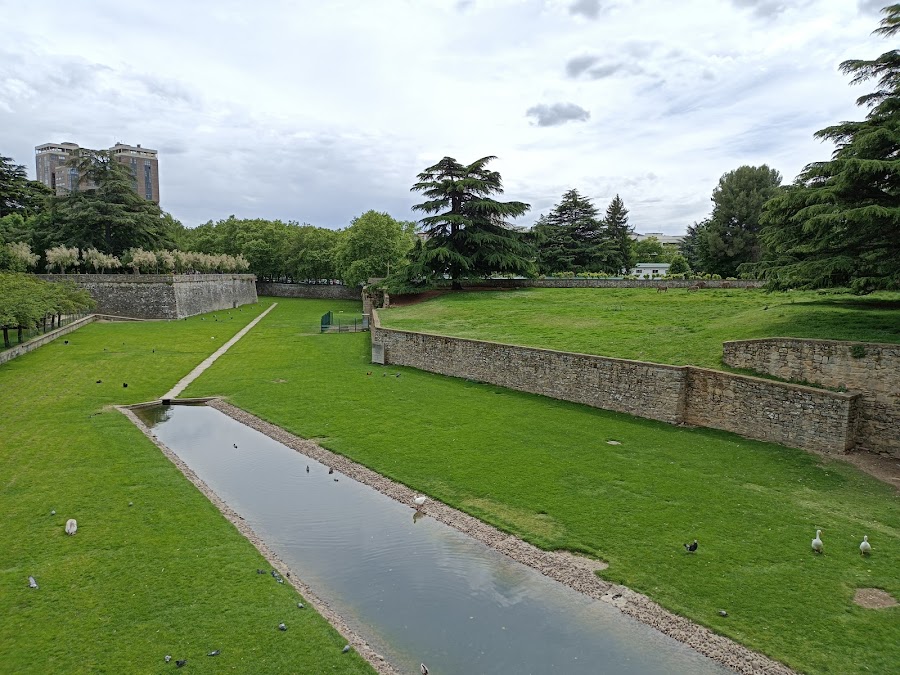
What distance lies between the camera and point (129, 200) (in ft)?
167

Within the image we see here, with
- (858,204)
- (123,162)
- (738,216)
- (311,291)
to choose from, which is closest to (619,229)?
(738,216)

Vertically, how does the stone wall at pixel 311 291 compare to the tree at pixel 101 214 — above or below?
below

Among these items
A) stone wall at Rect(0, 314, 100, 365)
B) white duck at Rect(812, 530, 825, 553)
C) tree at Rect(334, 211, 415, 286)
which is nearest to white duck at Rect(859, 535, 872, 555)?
white duck at Rect(812, 530, 825, 553)

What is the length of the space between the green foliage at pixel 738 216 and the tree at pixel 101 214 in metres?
48.6

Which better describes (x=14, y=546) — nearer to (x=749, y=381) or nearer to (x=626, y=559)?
(x=626, y=559)

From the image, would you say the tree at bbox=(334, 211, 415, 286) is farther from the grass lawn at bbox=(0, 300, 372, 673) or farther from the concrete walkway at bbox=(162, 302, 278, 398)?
the grass lawn at bbox=(0, 300, 372, 673)

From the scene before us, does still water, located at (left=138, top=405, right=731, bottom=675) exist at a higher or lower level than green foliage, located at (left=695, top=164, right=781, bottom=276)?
lower

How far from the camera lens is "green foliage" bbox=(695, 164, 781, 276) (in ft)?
140

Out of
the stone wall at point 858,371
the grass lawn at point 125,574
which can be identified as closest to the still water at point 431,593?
the grass lawn at point 125,574

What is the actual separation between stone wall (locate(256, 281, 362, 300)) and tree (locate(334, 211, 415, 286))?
9.66 metres

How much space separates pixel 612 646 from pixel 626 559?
192cm

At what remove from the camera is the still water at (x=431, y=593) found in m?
6.99

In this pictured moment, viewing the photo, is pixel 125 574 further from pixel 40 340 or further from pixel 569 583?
pixel 40 340

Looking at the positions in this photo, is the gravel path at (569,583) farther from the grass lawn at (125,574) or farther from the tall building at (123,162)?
the tall building at (123,162)
